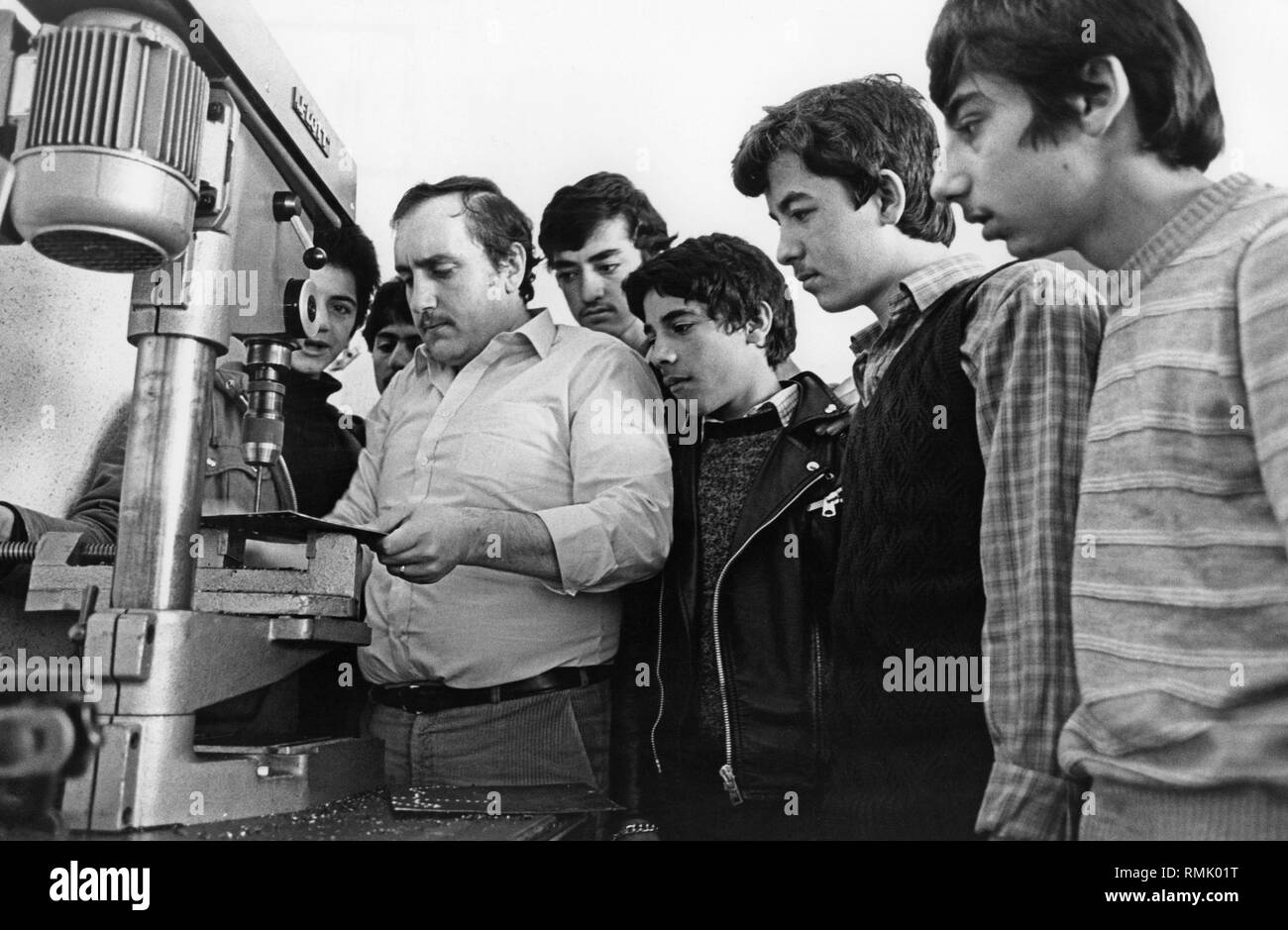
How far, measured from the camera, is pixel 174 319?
70cm

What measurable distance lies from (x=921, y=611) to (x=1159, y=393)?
0.24 metres

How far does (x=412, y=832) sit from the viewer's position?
0.66 meters

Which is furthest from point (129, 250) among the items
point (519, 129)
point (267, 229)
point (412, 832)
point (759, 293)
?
point (759, 293)

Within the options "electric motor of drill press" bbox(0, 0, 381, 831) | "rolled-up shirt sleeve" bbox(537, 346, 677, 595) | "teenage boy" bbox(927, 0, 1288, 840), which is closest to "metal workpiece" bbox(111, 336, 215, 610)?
"electric motor of drill press" bbox(0, 0, 381, 831)

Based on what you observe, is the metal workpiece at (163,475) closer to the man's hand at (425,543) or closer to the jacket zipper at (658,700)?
the man's hand at (425,543)

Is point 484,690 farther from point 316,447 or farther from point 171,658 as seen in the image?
point 316,447

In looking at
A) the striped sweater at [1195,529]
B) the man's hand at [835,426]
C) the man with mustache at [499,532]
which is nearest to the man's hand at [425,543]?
the man with mustache at [499,532]

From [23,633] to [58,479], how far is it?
164 mm

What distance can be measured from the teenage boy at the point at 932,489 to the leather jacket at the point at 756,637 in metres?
0.09

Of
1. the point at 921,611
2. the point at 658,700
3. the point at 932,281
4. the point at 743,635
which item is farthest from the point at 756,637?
the point at 932,281

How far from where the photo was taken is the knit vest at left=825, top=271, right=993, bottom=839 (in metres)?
0.70

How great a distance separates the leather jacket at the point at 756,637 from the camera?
2.99 ft

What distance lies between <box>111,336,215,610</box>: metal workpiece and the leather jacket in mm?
429
